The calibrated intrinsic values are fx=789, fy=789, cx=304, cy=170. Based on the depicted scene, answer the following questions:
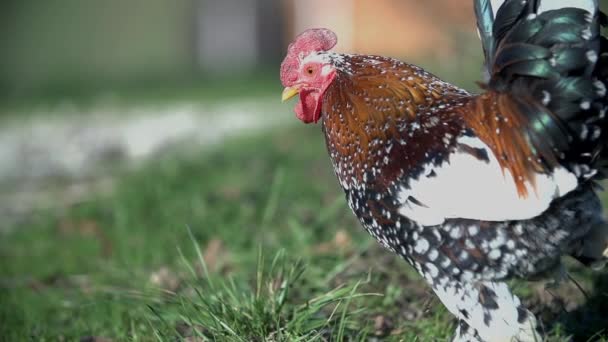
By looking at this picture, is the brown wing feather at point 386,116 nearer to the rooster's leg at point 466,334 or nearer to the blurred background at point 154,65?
the rooster's leg at point 466,334

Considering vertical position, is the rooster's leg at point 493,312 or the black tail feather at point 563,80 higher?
the black tail feather at point 563,80

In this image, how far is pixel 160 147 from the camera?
28.6 ft

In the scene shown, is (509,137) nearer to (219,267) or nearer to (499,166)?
(499,166)

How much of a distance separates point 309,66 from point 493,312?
4.27ft

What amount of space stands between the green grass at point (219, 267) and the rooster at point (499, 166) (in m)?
0.47

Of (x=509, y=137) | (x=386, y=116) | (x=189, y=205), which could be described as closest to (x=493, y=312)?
(x=509, y=137)

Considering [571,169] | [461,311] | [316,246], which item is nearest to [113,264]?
[316,246]

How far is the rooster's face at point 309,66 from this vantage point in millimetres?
3445

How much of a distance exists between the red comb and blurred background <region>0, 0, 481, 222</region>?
4.07m

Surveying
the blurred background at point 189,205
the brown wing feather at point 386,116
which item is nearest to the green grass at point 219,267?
the blurred background at point 189,205

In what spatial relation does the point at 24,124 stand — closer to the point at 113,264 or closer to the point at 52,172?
the point at 52,172

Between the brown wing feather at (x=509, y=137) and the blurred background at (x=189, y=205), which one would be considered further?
the blurred background at (x=189, y=205)

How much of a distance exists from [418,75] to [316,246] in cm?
176

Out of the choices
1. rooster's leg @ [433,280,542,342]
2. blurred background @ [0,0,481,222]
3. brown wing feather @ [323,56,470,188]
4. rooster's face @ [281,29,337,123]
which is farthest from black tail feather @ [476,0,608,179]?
blurred background @ [0,0,481,222]
